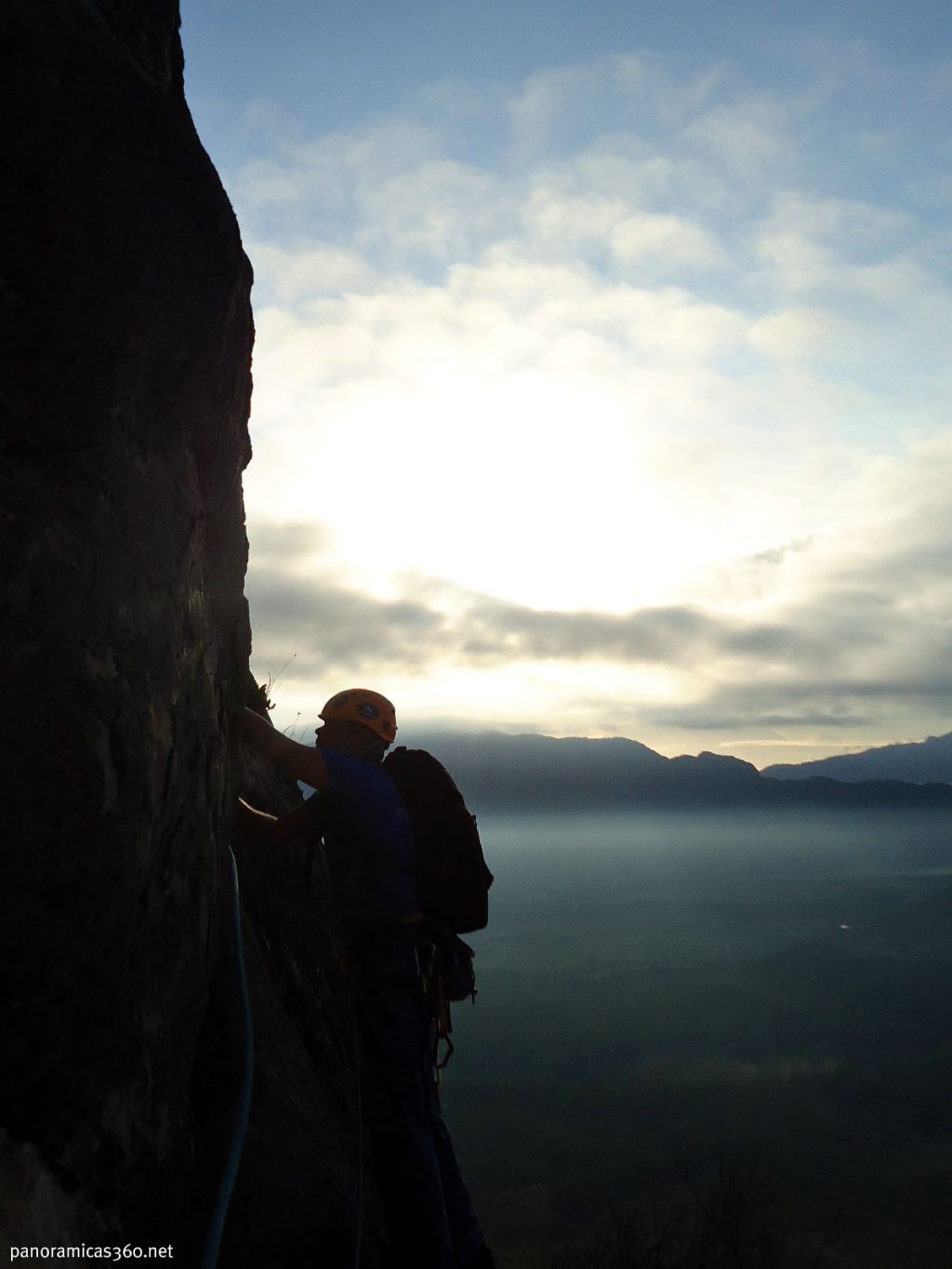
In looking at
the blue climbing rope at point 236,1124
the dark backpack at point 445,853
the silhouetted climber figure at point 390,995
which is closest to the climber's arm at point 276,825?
the silhouetted climber figure at point 390,995

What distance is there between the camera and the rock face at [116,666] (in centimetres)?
237

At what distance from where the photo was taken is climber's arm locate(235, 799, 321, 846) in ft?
15.2

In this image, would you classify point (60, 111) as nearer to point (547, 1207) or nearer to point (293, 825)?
point (293, 825)

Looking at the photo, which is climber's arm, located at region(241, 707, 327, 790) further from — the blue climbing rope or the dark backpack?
the blue climbing rope

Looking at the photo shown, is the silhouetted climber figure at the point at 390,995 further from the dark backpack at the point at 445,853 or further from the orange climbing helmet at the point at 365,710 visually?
the orange climbing helmet at the point at 365,710

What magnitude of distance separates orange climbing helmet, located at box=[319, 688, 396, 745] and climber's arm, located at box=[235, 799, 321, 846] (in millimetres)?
642

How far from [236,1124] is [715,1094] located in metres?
115

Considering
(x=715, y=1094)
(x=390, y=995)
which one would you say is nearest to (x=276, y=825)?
(x=390, y=995)

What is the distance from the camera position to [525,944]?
17712cm

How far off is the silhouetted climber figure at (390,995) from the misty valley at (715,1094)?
43.7 feet

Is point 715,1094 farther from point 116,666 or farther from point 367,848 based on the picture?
point 116,666

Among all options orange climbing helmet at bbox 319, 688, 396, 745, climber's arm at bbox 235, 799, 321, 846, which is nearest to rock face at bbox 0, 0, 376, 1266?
climber's arm at bbox 235, 799, 321, 846

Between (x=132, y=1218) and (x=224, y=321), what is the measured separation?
383 cm

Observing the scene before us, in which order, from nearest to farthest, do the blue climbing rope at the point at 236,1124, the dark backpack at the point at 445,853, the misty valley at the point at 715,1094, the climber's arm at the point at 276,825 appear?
the blue climbing rope at the point at 236,1124, the dark backpack at the point at 445,853, the climber's arm at the point at 276,825, the misty valley at the point at 715,1094
